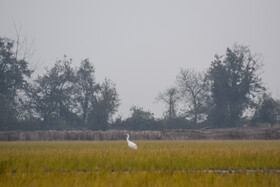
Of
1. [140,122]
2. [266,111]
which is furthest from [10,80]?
[266,111]

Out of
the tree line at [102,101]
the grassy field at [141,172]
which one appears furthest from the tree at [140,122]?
the grassy field at [141,172]

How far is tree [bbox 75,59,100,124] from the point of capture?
5616cm

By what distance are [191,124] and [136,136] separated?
17.0m

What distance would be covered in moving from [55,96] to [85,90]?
5927 millimetres

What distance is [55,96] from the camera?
172ft

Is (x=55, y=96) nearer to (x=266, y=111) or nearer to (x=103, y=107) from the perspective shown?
(x=103, y=107)

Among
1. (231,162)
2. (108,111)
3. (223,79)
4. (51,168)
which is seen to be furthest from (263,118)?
(51,168)

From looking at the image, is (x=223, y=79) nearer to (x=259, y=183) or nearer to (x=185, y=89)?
(x=185, y=89)

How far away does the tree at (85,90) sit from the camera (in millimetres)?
56156

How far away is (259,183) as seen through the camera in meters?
7.85

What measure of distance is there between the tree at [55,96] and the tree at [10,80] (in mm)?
2246

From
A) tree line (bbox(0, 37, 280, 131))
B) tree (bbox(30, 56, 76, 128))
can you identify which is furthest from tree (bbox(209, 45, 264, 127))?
tree (bbox(30, 56, 76, 128))

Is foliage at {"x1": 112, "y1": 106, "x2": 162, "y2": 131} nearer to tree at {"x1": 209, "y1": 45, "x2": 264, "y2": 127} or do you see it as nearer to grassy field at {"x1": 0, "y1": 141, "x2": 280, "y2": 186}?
tree at {"x1": 209, "y1": 45, "x2": 264, "y2": 127}

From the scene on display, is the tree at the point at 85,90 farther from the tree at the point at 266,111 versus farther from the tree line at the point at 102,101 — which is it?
the tree at the point at 266,111
